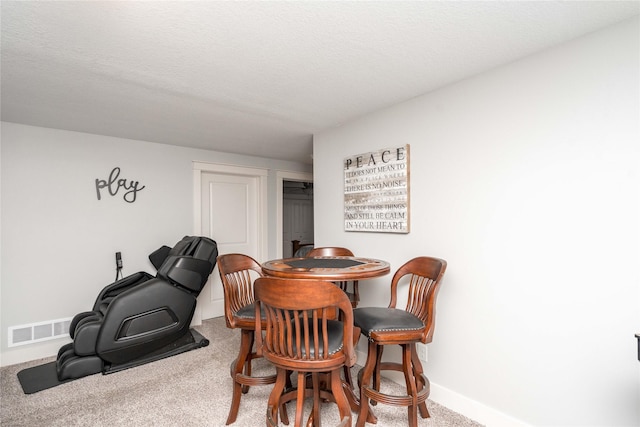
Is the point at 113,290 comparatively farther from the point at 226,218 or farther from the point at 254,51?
the point at 254,51

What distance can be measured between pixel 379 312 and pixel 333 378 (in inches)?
22.2

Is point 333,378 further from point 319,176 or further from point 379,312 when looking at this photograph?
point 319,176

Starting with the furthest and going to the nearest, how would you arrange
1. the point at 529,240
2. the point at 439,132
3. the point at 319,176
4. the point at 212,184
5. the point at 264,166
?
the point at 264,166 → the point at 212,184 → the point at 319,176 → the point at 439,132 → the point at 529,240

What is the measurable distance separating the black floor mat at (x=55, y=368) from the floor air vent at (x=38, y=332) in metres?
0.28

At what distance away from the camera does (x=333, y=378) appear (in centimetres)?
159

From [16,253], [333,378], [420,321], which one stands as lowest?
[333,378]

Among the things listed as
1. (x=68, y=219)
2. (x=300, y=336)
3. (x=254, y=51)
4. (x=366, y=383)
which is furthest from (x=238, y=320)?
(x=68, y=219)

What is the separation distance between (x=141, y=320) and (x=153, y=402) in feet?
2.52

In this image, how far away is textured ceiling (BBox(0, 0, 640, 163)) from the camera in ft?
4.48

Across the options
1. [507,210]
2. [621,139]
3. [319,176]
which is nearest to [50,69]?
[319,176]

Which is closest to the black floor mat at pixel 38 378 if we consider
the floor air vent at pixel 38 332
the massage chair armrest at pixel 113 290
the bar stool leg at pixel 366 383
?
the floor air vent at pixel 38 332

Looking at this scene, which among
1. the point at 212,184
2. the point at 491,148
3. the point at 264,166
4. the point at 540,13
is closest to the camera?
the point at 540,13

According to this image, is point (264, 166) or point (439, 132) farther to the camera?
point (264, 166)

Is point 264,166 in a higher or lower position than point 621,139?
higher
